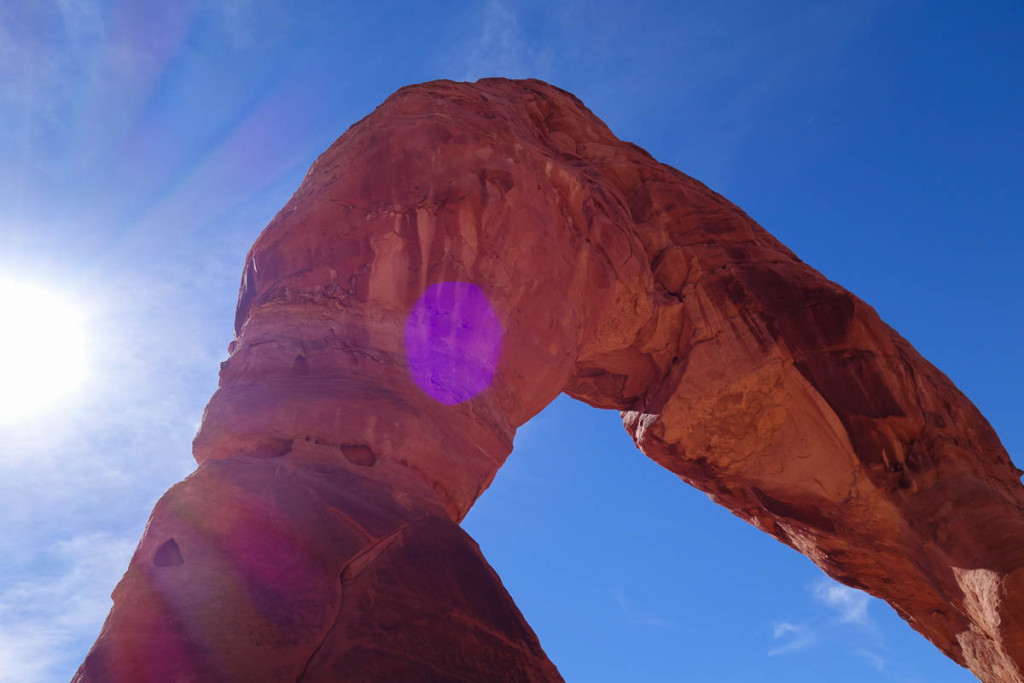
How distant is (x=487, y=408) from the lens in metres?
5.47

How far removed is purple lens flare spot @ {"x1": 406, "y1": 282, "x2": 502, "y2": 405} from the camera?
5.15 metres

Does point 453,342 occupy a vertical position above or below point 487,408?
above

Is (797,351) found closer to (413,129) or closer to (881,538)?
(881,538)

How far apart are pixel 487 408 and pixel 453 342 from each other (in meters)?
0.51

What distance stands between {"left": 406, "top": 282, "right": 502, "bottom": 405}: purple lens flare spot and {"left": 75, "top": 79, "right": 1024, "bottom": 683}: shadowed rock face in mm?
20

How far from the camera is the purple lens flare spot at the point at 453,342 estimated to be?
16.9 feet

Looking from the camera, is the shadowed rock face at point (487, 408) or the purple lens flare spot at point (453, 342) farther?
the purple lens flare spot at point (453, 342)

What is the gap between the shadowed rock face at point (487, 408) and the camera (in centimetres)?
332

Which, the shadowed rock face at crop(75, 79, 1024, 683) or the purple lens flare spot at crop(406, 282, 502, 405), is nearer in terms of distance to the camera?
the shadowed rock face at crop(75, 79, 1024, 683)

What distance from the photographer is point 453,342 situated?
5461 mm

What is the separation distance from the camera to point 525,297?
636 centimetres

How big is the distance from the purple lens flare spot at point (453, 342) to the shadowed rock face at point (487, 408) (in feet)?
0.06

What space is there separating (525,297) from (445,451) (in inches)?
78.4

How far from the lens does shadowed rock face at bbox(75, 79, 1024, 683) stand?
3.32 m
